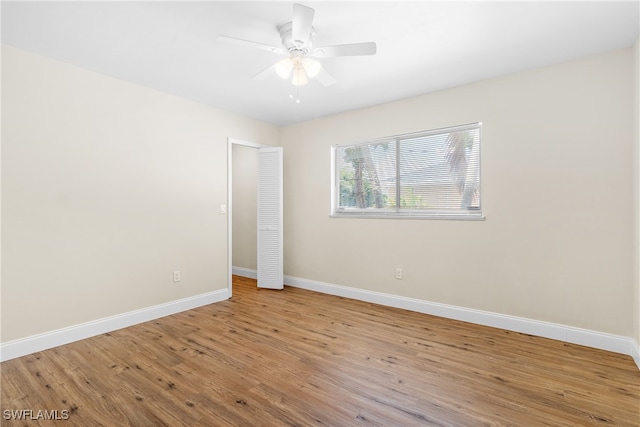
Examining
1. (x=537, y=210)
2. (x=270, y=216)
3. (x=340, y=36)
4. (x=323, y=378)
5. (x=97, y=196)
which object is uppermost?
(x=340, y=36)

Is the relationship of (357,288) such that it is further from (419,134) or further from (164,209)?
(164,209)

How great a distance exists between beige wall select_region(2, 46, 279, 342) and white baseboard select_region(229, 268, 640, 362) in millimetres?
1993

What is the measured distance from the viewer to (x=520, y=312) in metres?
2.92

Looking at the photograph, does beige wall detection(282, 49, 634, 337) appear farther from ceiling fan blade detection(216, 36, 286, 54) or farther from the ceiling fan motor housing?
ceiling fan blade detection(216, 36, 286, 54)

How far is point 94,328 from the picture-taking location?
9.32ft

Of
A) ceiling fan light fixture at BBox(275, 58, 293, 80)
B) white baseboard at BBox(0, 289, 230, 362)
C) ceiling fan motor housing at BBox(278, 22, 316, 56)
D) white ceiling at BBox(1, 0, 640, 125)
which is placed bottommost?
white baseboard at BBox(0, 289, 230, 362)

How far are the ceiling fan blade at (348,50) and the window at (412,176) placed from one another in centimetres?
171

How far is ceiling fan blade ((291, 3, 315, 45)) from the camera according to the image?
5.66 ft

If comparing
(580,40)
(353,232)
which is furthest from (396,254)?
(580,40)

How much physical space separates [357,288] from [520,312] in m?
1.85

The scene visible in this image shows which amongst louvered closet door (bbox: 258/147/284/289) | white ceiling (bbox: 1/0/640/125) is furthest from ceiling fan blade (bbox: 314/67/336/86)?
louvered closet door (bbox: 258/147/284/289)

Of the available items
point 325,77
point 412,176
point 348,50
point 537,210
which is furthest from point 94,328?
point 537,210

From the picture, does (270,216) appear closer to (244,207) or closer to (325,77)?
(244,207)

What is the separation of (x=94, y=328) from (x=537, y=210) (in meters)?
4.37
